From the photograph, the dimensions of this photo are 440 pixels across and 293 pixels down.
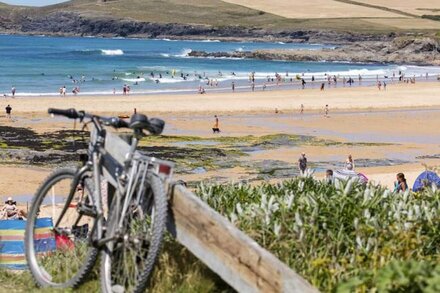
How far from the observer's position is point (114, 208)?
16.0ft

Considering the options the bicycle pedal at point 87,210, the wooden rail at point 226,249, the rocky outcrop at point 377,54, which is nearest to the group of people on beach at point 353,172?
the wooden rail at point 226,249

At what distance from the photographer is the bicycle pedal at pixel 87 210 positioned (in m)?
5.13

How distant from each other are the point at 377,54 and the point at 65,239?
126047mm

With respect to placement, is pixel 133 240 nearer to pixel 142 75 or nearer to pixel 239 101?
pixel 239 101

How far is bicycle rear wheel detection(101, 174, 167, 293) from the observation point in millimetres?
4534

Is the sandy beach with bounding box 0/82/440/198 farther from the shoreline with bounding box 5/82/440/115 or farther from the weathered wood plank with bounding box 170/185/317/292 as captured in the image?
the weathered wood plank with bounding box 170/185/317/292

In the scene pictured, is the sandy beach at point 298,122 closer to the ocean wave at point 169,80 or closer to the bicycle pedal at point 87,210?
the bicycle pedal at point 87,210

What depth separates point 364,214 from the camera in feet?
17.0

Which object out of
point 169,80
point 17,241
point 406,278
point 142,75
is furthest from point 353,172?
point 142,75

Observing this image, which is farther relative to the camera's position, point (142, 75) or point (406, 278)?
point (142, 75)

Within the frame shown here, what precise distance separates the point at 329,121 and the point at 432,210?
3590 cm

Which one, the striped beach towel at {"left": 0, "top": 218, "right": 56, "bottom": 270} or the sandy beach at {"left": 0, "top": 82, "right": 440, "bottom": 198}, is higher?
the striped beach towel at {"left": 0, "top": 218, "right": 56, "bottom": 270}

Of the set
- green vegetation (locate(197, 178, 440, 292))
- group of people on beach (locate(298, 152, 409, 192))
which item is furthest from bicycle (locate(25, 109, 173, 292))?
group of people on beach (locate(298, 152, 409, 192))

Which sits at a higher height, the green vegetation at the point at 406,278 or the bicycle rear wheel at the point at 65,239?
the green vegetation at the point at 406,278
